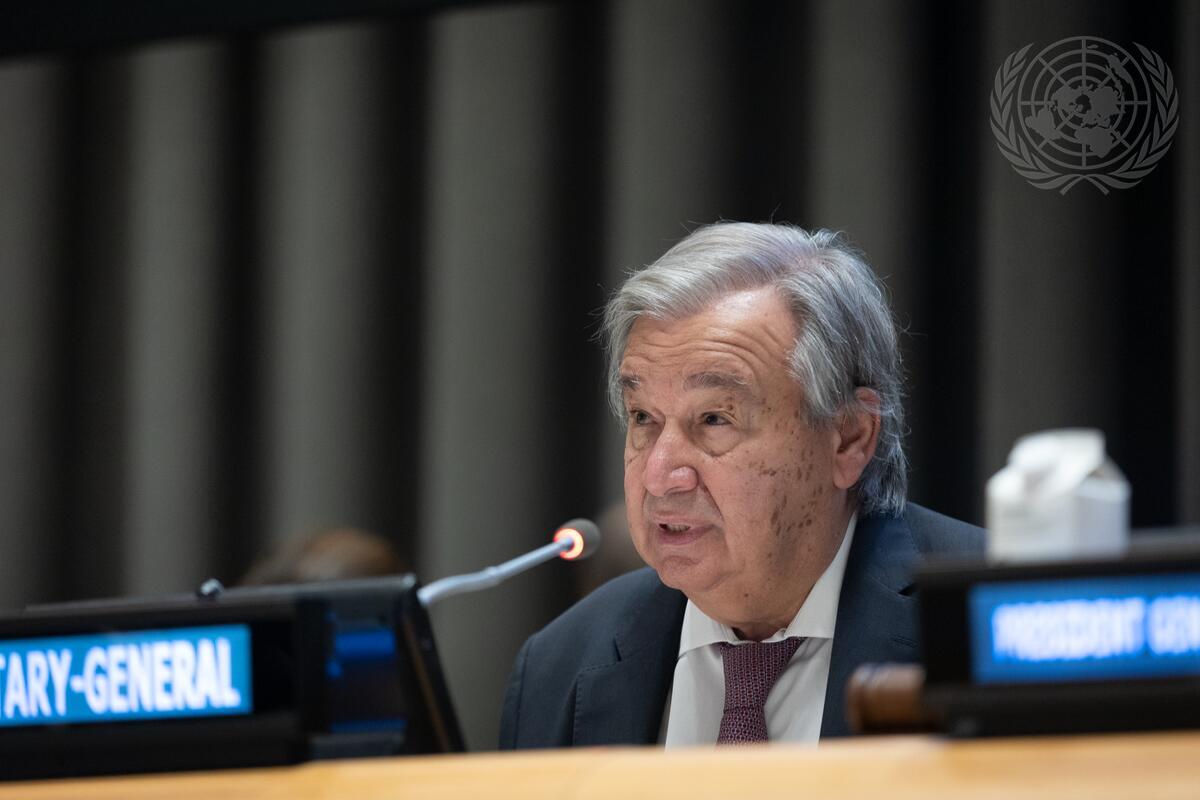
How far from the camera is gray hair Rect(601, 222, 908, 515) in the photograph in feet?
5.85

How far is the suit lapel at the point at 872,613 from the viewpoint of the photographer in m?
1.56

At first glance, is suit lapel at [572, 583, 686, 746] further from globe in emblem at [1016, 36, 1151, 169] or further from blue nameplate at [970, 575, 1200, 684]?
globe in emblem at [1016, 36, 1151, 169]

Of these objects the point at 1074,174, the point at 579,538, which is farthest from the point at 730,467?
the point at 1074,174

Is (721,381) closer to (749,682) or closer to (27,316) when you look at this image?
(749,682)

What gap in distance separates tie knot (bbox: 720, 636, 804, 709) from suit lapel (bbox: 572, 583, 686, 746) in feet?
0.27

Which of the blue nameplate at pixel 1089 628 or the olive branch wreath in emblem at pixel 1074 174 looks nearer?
the blue nameplate at pixel 1089 628

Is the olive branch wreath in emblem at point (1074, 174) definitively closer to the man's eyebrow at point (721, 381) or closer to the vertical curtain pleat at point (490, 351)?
the vertical curtain pleat at point (490, 351)

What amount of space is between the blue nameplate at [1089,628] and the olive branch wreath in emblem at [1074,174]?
2008mm

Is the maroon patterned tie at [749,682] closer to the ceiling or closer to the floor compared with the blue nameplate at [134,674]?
closer to the floor

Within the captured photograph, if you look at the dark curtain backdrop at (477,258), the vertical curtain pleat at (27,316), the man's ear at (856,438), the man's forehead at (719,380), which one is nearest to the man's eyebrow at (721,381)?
the man's forehead at (719,380)

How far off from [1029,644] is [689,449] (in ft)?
3.00

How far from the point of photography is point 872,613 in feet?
5.35

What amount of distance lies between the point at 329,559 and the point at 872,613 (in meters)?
1.58

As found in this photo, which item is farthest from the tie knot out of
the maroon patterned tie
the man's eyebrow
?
the man's eyebrow
